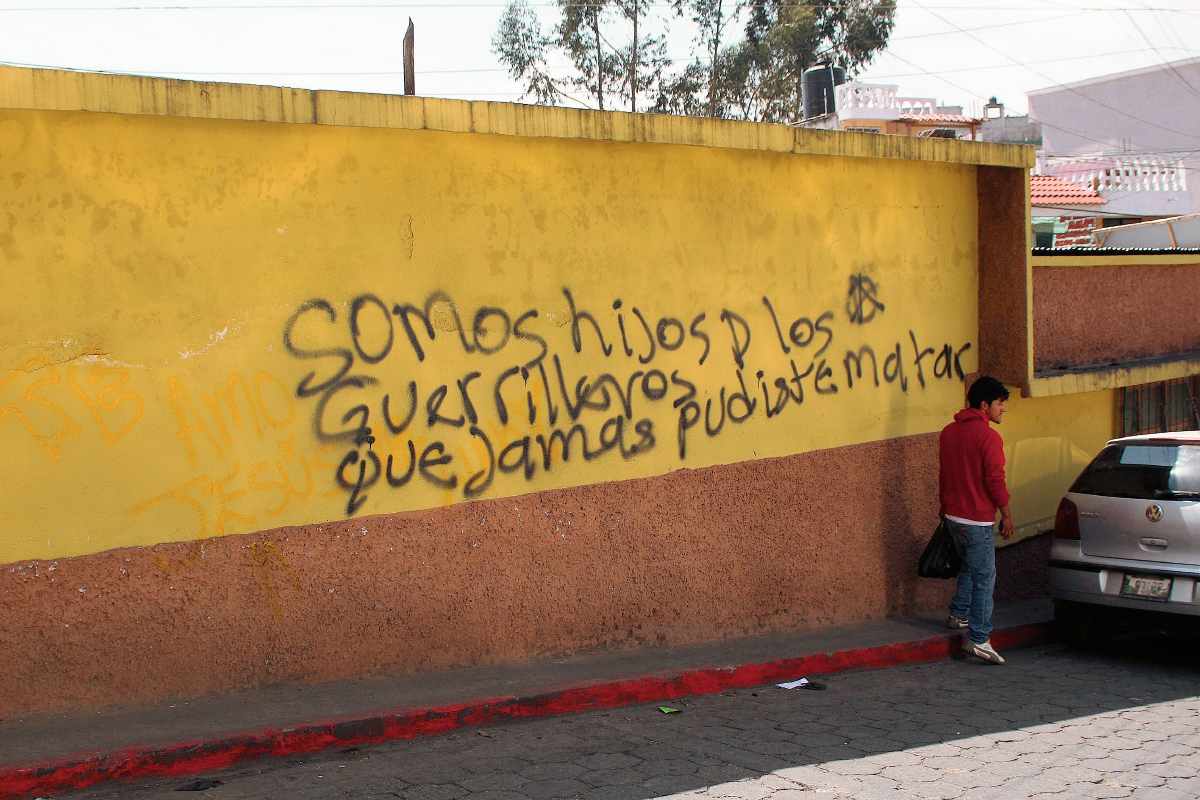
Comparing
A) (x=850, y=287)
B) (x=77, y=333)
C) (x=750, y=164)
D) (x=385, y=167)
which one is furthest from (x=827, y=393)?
(x=77, y=333)

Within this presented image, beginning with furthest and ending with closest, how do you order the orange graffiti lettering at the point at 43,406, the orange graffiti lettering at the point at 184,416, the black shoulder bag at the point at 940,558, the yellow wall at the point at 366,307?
the black shoulder bag at the point at 940,558
the orange graffiti lettering at the point at 184,416
the yellow wall at the point at 366,307
the orange graffiti lettering at the point at 43,406

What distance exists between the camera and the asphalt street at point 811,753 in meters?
4.13

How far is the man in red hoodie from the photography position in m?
6.48

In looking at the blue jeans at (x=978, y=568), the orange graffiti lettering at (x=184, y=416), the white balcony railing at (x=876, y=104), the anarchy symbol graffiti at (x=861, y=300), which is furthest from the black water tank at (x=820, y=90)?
the orange graffiti lettering at (x=184, y=416)

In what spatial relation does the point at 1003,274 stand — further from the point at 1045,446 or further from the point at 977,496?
the point at 977,496

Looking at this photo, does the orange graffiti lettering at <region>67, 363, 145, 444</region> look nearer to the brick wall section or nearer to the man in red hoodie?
the man in red hoodie

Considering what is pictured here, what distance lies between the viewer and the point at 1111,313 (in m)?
8.92

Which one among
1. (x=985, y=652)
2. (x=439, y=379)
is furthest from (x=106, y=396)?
(x=985, y=652)

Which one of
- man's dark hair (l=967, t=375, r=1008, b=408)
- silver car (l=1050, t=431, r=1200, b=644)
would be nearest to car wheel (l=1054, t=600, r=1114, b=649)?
silver car (l=1050, t=431, r=1200, b=644)

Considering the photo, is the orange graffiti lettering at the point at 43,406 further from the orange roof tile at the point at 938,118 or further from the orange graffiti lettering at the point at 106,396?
the orange roof tile at the point at 938,118

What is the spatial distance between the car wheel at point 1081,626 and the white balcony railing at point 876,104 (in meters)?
18.0

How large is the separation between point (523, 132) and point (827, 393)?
2.85 metres

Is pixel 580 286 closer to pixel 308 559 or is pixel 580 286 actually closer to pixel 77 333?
pixel 308 559

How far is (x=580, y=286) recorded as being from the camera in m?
5.81
